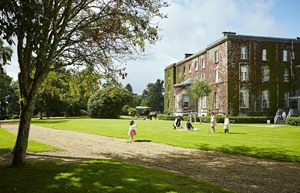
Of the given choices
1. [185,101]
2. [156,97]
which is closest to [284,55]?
[185,101]

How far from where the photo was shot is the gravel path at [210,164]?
8.33 m

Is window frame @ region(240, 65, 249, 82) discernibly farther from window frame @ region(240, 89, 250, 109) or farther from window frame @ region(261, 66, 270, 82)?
window frame @ region(261, 66, 270, 82)

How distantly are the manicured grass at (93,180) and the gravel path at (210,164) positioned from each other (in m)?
1.11

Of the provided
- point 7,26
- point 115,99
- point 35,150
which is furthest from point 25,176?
point 115,99

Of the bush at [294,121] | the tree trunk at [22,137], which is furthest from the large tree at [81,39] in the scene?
the bush at [294,121]

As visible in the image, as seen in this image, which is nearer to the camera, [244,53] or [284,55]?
[244,53]

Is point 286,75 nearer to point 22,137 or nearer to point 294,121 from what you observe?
point 294,121

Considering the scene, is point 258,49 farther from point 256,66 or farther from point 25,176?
point 25,176

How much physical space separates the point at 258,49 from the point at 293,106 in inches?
374

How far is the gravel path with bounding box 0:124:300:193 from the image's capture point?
8.33 m

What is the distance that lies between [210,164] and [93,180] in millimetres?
5139

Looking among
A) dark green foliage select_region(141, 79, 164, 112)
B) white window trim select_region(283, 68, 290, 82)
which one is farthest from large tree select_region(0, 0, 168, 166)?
dark green foliage select_region(141, 79, 164, 112)

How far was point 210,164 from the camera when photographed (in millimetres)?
11289

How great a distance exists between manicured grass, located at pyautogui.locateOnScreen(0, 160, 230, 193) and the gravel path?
1.11 m
